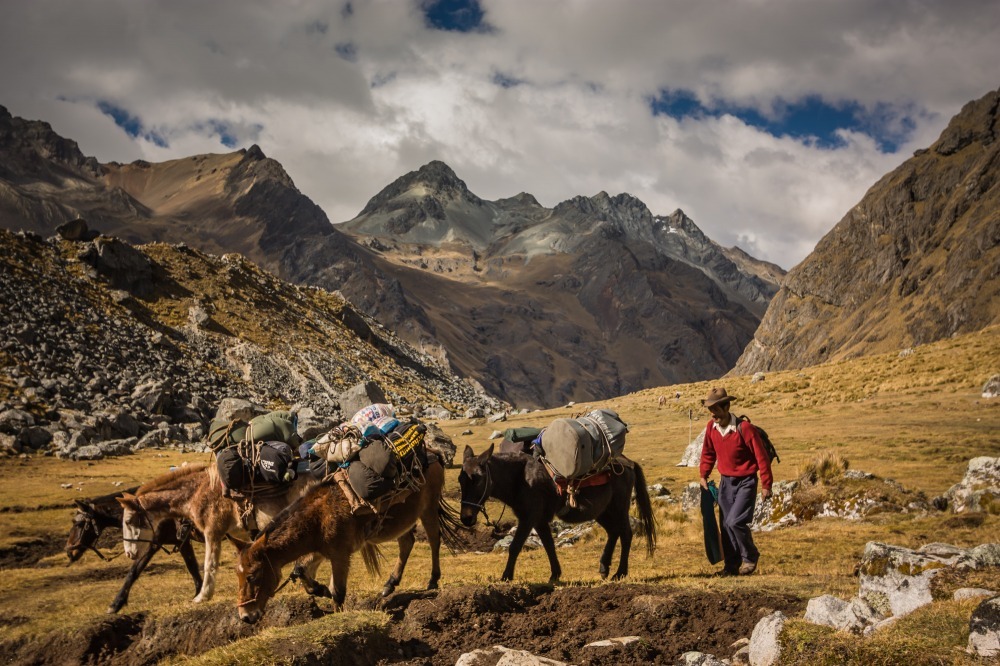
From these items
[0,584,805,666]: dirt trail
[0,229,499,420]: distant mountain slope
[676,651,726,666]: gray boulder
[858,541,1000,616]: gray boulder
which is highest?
[0,229,499,420]: distant mountain slope

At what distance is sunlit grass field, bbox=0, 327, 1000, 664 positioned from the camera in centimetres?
1034

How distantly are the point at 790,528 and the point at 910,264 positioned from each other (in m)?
166

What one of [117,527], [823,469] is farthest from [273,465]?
[823,469]

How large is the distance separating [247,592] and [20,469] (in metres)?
31.2

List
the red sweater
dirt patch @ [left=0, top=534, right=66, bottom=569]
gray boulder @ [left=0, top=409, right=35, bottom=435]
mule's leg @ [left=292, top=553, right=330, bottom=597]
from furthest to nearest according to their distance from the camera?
gray boulder @ [left=0, top=409, right=35, bottom=435], dirt patch @ [left=0, top=534, right=66, bottom=569], the red sweater, mule's leg @ [left=292, top=553, right=330, bottom=597]

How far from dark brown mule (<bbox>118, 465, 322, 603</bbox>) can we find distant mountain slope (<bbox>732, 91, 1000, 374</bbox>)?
456 feet

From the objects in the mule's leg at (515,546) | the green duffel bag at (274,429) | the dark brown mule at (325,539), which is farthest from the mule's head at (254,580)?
the mule's leg at (515,546)

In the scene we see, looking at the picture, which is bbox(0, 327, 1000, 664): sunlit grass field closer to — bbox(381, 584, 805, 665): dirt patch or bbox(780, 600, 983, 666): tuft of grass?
bbox(780, 600, 983, 666): tuft of grass

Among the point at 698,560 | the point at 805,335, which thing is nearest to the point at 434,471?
the point at 698,560

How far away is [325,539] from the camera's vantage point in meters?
9.95

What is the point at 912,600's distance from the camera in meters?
7.80

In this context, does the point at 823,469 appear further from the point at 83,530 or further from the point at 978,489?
the point at 83,530

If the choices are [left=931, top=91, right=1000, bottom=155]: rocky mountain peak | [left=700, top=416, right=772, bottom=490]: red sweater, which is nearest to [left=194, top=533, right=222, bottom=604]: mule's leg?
[left=700, top=416, right=772, bottom=490]: red sweater

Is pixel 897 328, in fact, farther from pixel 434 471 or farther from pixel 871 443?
pixel 434 471
